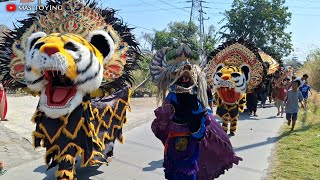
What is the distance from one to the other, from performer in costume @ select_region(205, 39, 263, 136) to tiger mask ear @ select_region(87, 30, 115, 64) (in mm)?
3294

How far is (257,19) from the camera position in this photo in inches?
1613

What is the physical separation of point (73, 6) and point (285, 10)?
40464 millimetres

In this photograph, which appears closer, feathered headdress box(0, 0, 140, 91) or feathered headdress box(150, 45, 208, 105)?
feathered headdress box(150, 45, 208, 105)

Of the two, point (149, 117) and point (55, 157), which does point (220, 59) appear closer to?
point (149, 117)

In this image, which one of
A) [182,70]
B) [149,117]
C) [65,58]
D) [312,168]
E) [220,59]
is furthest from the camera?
[149,117]

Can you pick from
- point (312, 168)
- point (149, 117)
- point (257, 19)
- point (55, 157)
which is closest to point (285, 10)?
point (257, 19)

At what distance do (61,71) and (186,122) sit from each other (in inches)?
53.4

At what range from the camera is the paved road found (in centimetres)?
536

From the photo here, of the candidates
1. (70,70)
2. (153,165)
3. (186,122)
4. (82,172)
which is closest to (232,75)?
(153,165)

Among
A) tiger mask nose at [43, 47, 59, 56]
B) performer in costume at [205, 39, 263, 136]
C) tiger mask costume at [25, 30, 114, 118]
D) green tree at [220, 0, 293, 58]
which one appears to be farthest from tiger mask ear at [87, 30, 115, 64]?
green tree at [220, 0, 293, 58]

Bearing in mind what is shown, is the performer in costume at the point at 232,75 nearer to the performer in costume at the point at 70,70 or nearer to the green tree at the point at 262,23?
the performer in costume at the point at 70,70

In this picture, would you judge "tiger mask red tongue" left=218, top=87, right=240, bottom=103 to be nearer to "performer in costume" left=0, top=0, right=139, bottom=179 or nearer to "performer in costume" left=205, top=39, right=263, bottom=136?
"performer in costume" left=205, top=39, right=263, bottom=136

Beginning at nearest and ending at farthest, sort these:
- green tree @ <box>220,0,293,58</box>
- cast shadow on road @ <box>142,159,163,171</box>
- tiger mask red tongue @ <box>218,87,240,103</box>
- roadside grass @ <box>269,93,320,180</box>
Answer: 1. roadside grass @ <box>269,93,320,180</box>
2. cast shadow on road @ <box>142,159,163,171</box>
3. tiger mask red tongue @ <box>218,87,240,103</box>
4. green tree @ <box>220,0,293,58</box>

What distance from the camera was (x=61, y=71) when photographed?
12.2 feet
